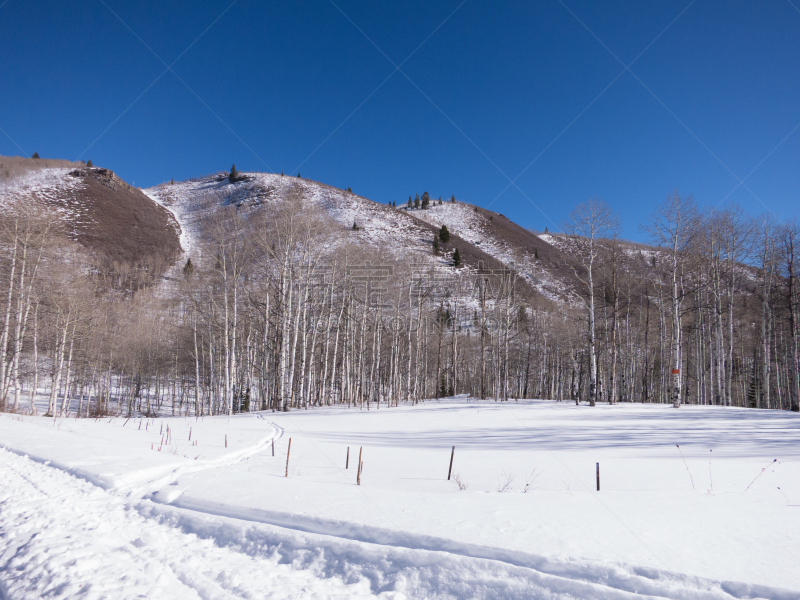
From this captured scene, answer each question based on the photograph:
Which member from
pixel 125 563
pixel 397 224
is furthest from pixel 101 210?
pixel 125 563

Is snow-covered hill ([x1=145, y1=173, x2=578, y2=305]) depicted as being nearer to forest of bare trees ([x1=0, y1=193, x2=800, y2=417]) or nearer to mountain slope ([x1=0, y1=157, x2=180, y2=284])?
mountain slope ([x1=0, y1=157, x2=180, y2=284])

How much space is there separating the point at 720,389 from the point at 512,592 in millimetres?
25972

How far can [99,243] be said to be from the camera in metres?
80.2

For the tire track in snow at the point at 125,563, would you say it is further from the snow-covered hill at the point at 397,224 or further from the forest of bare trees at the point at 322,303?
the snow-covered hill at the point at 397,224

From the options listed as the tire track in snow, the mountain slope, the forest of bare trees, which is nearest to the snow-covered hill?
the mountain slope

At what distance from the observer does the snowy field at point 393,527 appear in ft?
10.1

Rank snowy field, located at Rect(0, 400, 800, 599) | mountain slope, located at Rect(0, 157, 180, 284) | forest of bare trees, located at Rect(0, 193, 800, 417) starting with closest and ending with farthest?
snowy field, located at Rect(0, 400, 800, 599)
forest of bare trees, located at Rect(0, 193, 800, 417)
mountain slope, located at Rect(0, 157, 180, 284)

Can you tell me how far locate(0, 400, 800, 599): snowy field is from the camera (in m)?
3.08

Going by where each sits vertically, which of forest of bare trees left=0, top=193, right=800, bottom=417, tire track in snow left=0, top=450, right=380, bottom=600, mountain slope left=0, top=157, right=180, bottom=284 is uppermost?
mountain slope left=0, top=157, right=180, bottom=284

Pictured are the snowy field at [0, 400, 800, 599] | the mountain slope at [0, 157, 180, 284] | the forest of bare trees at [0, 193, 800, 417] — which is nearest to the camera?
the snowy field at [0, 400, 800, 599]

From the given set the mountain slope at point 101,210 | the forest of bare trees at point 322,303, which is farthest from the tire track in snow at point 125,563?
the mountain slope at point 101,210

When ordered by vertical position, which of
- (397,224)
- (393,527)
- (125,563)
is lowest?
(125,563)

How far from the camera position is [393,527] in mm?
3857

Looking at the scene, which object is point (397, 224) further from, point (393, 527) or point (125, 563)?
point (125, 563)
